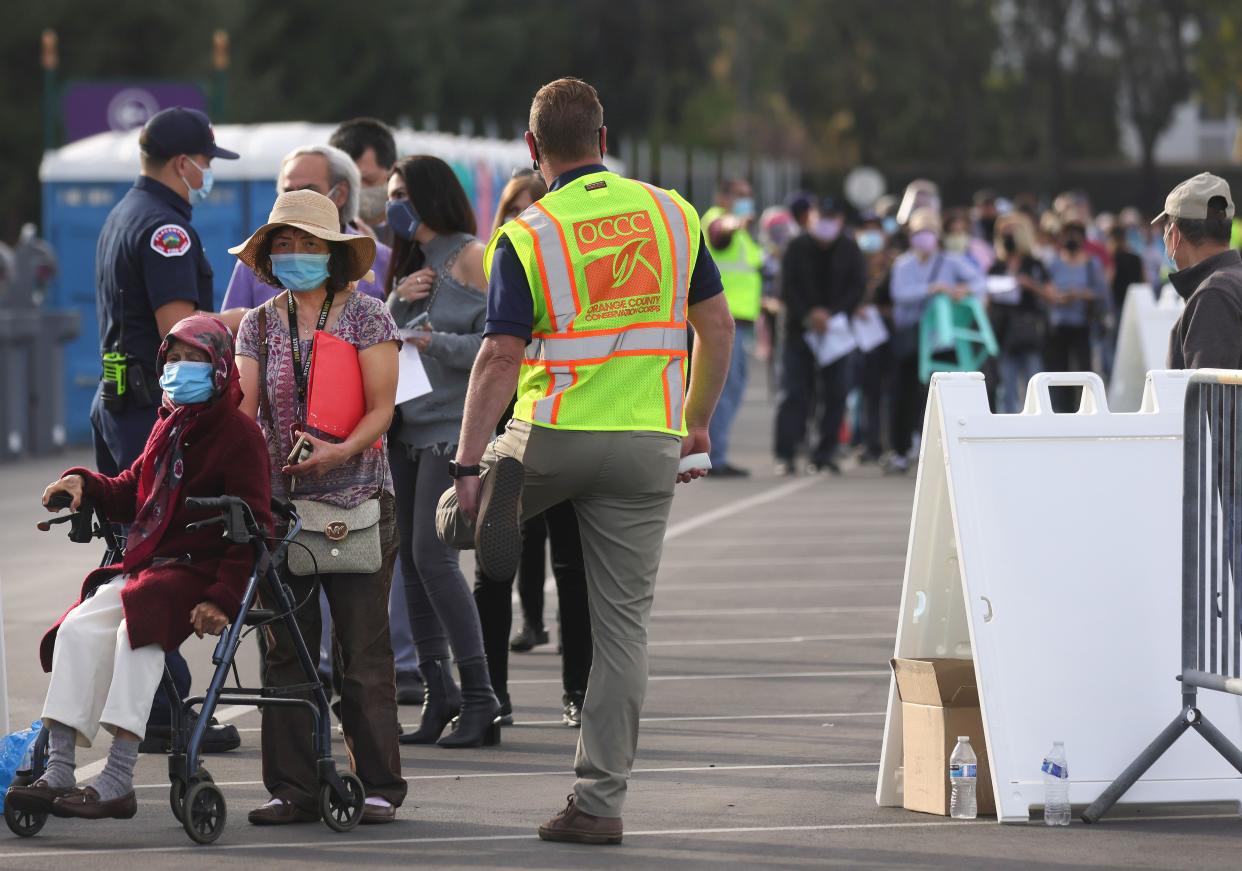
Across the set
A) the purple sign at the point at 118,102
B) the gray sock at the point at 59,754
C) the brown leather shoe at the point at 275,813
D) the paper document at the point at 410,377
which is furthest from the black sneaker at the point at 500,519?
the purple sign at the point at 118,102

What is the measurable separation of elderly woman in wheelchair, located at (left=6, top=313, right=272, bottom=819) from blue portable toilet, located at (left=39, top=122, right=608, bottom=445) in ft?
43.1

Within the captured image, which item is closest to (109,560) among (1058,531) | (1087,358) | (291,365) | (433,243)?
(291,365)

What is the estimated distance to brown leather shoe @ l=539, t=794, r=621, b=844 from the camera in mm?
6445

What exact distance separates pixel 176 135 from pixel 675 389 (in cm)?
264

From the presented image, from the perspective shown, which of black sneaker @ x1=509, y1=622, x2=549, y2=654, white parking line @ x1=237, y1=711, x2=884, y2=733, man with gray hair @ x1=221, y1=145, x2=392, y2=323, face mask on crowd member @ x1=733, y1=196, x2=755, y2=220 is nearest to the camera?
man with gray hair @ x1=221, y1=145, x2=392, y2=323

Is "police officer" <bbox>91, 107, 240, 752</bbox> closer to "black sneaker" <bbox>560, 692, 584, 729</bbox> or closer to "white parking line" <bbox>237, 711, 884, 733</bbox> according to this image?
"white parking line" <bbox>237, 711, 884, 733</bbox>

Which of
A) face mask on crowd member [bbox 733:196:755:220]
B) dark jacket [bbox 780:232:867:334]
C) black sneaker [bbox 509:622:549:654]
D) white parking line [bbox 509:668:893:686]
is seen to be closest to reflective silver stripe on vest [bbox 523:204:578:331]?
white parking line [bbox 509:668:893:686]

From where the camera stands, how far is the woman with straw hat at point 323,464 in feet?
22.3

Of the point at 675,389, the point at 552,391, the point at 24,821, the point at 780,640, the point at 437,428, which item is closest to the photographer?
the point at 552,391

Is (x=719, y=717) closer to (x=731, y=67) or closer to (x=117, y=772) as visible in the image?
(x=117, y=772)

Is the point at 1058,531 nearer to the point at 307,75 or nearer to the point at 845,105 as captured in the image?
the point at 307,75

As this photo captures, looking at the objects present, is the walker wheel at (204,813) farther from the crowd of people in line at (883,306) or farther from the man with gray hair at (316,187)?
the crowd of people in line at (883,306)

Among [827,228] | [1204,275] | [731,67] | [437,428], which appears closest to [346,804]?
[437,428]

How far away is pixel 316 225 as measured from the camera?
6934 mm
